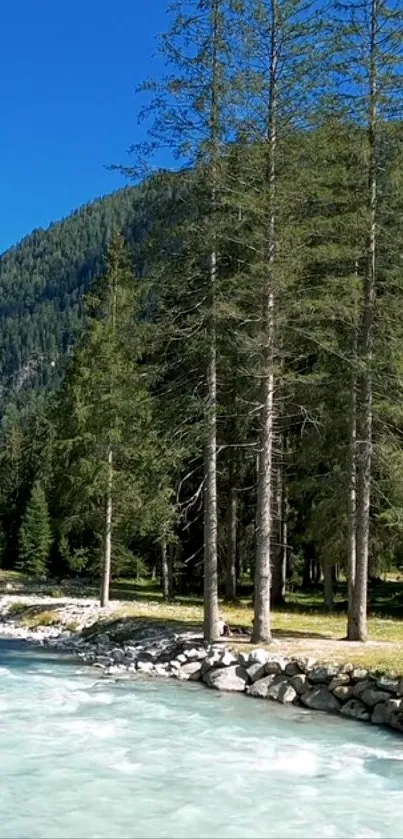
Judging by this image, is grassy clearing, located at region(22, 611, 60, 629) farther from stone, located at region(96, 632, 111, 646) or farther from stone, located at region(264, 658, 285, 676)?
stone, located at region(264, 658, 285, 676)

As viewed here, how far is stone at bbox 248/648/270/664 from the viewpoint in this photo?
14.5 meters

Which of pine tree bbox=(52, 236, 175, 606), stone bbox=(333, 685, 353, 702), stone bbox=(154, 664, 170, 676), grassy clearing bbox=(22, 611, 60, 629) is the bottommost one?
grassy clearing bbox=(22, 611, 60, 629)

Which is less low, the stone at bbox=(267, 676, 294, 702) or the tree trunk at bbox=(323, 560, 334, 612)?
the tree trunk at bbox=(323, 560, 334, 612)

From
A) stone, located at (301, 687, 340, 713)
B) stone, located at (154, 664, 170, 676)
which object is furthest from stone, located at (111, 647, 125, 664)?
stone, located at (301, 687, 340, 713)

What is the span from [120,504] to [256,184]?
12.8 metres

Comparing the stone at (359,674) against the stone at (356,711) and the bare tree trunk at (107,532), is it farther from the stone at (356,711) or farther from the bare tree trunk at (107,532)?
the bare tree trunk at (107,532)

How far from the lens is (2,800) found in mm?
8133

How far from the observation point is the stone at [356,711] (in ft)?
40.4

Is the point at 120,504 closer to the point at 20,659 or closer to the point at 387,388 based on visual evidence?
the point at 20,659

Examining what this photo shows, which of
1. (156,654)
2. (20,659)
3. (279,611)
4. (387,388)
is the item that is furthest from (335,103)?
(279,611)

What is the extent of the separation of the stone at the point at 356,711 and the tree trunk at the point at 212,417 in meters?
4.75

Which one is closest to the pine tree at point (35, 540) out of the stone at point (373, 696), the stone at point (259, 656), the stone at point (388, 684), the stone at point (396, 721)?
the stone at point (259, 656)

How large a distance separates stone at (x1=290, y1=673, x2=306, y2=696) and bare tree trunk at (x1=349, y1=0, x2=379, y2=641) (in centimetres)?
345

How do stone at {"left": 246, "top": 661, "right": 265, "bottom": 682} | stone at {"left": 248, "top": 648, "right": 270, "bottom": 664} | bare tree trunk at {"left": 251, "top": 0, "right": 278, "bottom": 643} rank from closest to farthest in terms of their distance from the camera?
stone at {"left": 246, "top": 661, "right": 265, "bottom": 682} → stone at {"left": 248, "top": 648, "right": 270, "bottom": 664} → bare tree trunk at {"left": 251, "top": 0, "right": 278, "bottom": 643}
